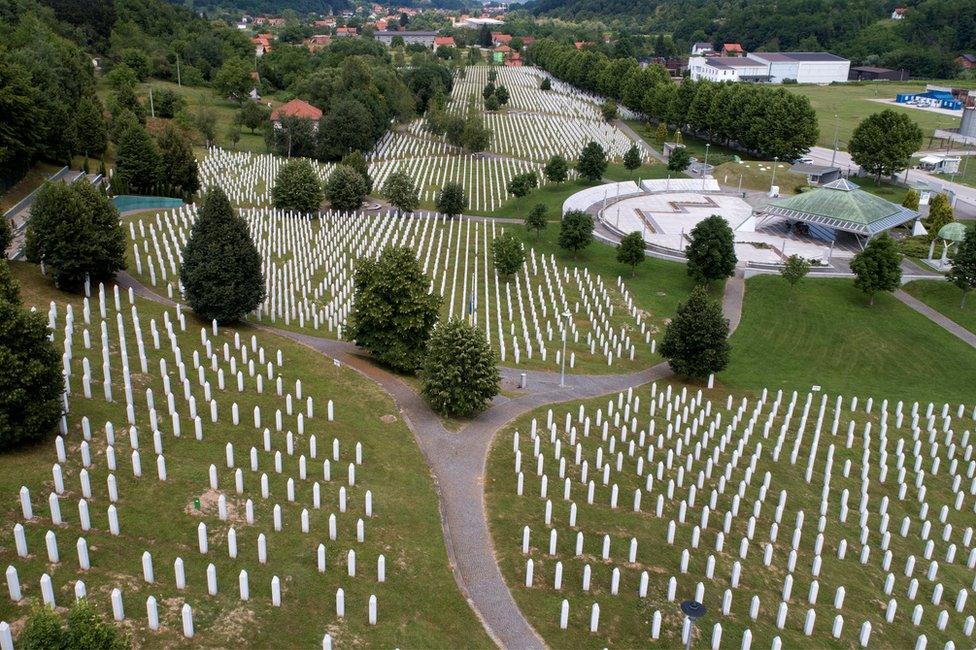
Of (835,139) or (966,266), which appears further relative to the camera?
(835,139)

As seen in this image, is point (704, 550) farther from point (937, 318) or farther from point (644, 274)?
point (937, 318)

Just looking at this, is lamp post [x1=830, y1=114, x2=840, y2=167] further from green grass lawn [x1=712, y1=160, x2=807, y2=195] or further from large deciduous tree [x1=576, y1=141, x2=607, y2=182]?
large deciduous tree [x1=576, y1=141, x2=607, y2=182]

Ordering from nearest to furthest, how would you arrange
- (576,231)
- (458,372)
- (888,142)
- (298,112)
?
(458,372) < (576,231) < (888,142) < (298,112)

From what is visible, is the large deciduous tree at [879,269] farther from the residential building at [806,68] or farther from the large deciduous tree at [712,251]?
the residential building at [806,68]

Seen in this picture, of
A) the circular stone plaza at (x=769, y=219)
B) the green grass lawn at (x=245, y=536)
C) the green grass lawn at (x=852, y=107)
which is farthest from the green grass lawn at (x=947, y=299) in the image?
the green grass lawn at (x=852, y=107)

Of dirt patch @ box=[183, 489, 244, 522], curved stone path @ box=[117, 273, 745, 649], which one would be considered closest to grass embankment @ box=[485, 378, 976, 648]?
curved stone path @ box=[117, 273, 745, 649]

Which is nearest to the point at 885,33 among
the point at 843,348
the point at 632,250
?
the point at 632,250

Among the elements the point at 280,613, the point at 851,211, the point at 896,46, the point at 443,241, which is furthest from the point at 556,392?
the point at 896,46
